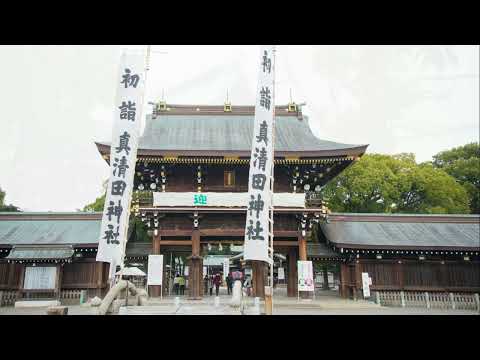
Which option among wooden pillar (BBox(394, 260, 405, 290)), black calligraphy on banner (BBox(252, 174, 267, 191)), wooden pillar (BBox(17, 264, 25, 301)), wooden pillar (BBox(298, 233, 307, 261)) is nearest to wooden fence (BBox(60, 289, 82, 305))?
wooden pillar (BBox(17, 264, 25, 301))

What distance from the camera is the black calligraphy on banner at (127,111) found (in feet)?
36.1

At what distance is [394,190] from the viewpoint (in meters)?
29.7

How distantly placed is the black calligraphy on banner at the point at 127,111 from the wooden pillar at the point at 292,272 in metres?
11.4

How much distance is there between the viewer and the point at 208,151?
Result: 16.3 meters

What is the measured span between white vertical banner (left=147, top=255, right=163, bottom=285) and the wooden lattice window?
4.92m

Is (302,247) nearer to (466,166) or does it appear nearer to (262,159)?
(262,159)

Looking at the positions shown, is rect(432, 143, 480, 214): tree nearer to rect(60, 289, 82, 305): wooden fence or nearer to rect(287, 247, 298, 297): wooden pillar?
rect(287, 247, 298, 297): wooden pillar

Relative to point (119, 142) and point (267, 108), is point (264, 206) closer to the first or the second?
point (267, 108)

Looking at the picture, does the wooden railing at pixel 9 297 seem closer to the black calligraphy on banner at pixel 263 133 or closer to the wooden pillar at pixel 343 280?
the black calligraphy on banner at pixel 263 133

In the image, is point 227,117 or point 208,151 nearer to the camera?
point 208,151

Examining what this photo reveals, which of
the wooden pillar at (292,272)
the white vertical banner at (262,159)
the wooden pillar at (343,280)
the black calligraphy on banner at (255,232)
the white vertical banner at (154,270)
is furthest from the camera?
the wooden pillar at (343,280)

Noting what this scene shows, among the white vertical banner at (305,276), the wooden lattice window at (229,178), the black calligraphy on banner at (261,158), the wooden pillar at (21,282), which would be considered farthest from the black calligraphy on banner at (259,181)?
the wooden pillar at (21,282)
